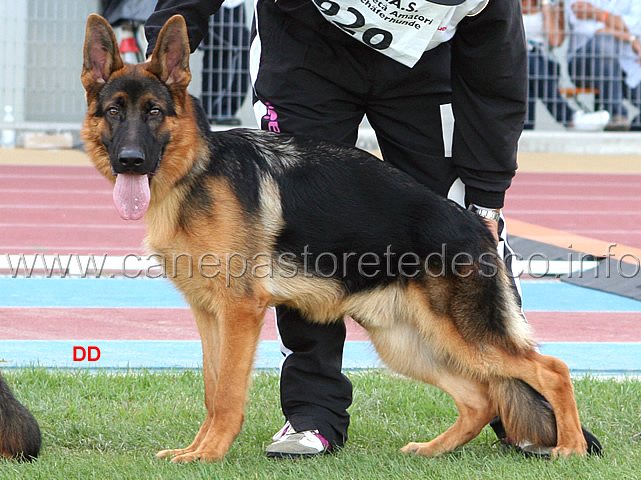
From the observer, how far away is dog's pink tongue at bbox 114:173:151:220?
350 cm

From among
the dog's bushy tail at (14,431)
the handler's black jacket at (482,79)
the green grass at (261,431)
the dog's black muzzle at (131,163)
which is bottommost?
the green grass at (261,431)

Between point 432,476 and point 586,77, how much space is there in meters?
13.4

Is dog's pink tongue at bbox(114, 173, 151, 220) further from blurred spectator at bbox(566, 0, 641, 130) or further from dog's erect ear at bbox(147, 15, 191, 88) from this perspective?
blurred spectator at bbox(566, 0, 641, 130)

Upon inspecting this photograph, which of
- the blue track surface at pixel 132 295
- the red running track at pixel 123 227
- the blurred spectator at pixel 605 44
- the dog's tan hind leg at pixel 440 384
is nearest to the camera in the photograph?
the dog's tan hind leg at pixel 440 384

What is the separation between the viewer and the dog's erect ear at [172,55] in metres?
3.52

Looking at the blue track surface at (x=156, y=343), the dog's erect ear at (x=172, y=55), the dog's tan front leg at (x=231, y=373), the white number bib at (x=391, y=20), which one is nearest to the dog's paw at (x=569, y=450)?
the blue track surface at (x=156, y=343)

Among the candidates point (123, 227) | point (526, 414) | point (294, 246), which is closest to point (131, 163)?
point (294, 246)

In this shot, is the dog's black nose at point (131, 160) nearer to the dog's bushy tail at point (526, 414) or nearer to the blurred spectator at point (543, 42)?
the dog's bushy tail at point (526, 414)

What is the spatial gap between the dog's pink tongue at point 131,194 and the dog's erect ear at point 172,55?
1.26ft

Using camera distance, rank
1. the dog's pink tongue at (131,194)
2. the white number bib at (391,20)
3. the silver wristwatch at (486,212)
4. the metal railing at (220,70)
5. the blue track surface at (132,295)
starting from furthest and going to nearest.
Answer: the metal railing at (220,70) < the blue track surface at (132,295) < the silver wristwatch at (486,212) < the white number bib at (391,20) < the dog's pink tongue at (131,194)

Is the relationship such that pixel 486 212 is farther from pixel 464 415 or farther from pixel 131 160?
pixel 131 160

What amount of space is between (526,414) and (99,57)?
213cm

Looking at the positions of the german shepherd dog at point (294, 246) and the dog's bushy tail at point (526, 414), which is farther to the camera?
the dog's bushy tail at point (526, 414)

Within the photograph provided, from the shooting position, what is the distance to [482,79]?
383 centimetres
